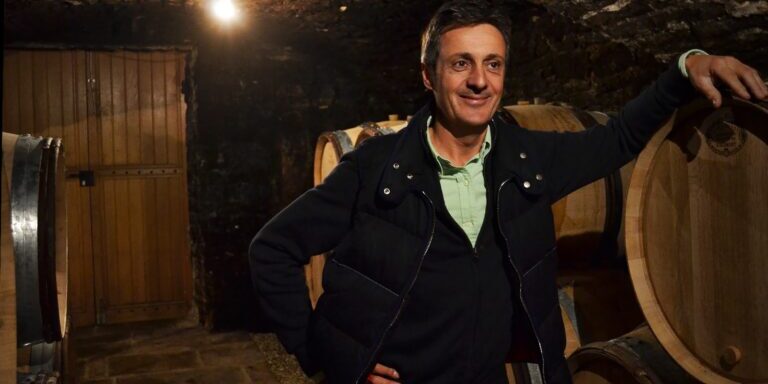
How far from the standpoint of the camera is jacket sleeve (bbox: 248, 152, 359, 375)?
1.88 meters

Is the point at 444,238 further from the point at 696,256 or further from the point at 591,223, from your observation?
the point at 591,223

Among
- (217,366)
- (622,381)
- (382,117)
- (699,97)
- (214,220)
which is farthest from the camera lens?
(382,117)

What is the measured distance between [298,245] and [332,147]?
8.72 ft

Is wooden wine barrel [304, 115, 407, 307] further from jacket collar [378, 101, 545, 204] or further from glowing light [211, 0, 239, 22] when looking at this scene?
jacket collar [378, 101, 545, 204]

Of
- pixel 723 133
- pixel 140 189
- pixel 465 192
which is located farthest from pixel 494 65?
pixel 140 189

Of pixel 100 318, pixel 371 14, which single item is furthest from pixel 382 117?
pixel 100 318

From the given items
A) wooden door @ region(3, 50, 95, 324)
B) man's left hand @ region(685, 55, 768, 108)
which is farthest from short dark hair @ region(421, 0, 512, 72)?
wooden door @ region(3, 50, 95, 324)

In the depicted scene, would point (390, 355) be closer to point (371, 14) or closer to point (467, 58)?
point (467, 58)

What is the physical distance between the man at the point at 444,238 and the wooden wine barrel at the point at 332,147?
6.47ft

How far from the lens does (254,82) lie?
6035mm

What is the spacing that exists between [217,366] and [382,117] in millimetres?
2761

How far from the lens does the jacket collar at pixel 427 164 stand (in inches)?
71.1

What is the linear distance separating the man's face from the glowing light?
3.55 m

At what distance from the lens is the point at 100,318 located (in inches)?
243
